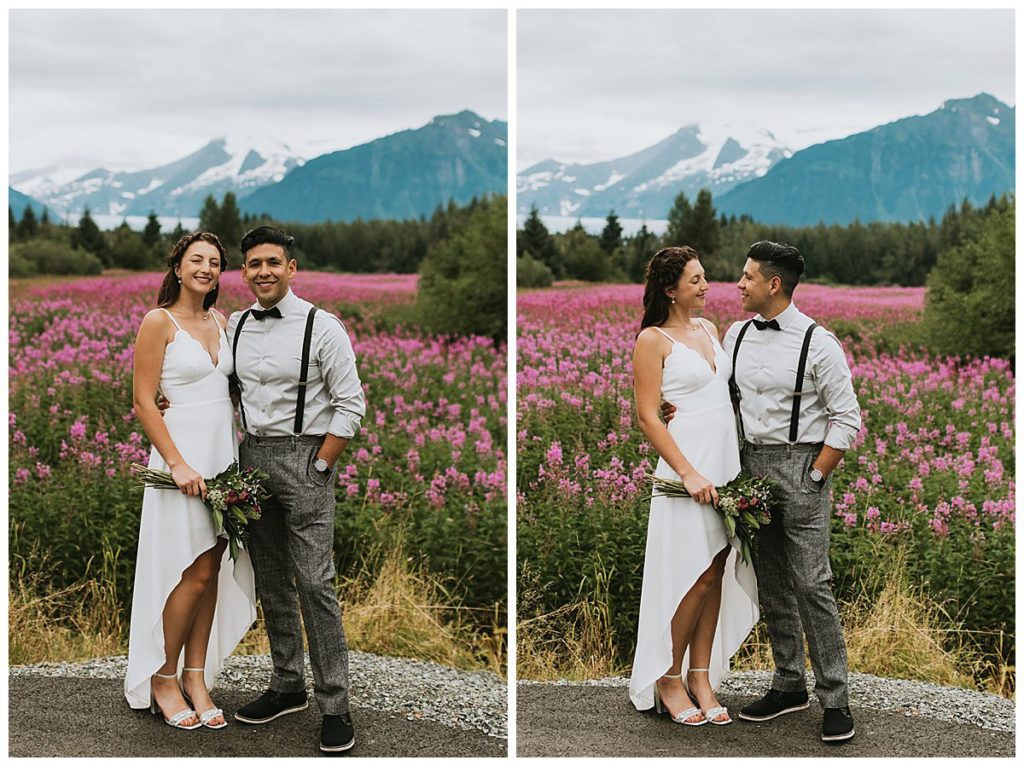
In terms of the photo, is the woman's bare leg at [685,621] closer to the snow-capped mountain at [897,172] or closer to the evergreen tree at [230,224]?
A: the snow-capped mountain at [897,172]

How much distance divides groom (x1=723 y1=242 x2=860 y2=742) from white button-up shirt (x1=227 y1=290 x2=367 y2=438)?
3.77 ft

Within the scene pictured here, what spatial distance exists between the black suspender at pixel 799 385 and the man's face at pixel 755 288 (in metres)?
0.16

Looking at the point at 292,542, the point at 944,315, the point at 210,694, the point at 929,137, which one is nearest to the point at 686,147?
the point at 929,137

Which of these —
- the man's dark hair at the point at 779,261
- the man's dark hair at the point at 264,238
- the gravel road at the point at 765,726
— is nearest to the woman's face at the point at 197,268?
the man's dark hair at the point at 264,238

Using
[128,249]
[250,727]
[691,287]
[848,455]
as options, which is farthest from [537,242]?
[250,727]

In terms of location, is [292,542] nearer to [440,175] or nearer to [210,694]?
[210,694]

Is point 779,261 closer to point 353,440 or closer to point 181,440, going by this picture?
point 181,440

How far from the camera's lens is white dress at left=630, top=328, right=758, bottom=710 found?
3.44 m

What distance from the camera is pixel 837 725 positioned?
3547 millimetres

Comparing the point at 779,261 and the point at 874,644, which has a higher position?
the point at 779,261

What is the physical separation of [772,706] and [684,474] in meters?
0.89

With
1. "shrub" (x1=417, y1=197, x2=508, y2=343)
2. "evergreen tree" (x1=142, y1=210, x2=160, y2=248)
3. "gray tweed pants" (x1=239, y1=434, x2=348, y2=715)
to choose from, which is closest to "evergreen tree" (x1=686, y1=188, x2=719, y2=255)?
"shrub" (x1=417, y1=197, x2=508, y2=343)

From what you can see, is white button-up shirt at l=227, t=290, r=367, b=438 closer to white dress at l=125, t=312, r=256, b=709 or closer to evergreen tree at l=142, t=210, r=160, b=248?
A: white dress at l=125, t=312, r=256, b=709

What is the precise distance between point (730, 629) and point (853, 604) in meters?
0.88
